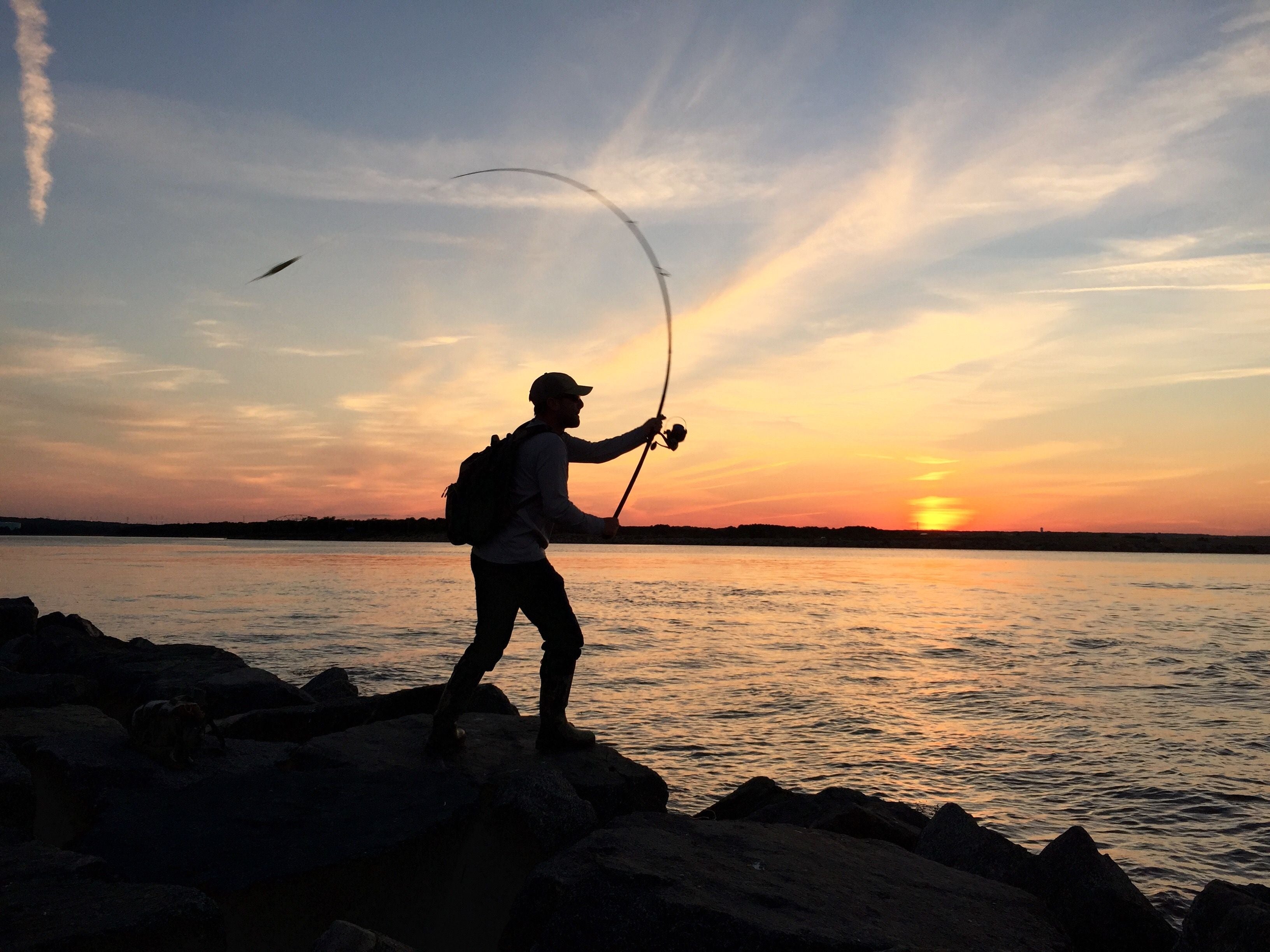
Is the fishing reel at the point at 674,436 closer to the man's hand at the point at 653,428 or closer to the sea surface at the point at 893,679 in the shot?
the man's hand at the point at 653,428

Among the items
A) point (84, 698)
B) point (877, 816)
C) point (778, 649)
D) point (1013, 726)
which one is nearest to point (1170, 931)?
point (877, 816)

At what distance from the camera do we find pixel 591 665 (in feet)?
44.8

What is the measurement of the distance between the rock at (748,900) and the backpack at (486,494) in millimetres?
1642

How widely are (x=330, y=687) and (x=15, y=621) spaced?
7387 mm

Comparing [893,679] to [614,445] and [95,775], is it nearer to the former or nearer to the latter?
[614,445]

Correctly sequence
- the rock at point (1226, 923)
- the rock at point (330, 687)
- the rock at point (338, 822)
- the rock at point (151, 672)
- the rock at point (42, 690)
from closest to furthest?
the rock at point (1226, 923)
the rock at point (338, 822)
the rock at point (42, 690)
the rock at point (151, 672)
the rock at point (330, 687)

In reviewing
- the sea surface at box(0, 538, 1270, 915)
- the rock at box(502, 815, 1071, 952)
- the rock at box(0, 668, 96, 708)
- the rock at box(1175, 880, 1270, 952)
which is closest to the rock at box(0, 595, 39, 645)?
the sea surface at box(0, 538, 1270, 915)

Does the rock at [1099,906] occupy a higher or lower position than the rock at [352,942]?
lower

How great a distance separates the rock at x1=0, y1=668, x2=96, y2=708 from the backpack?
4354 millimetres

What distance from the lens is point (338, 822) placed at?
434cm

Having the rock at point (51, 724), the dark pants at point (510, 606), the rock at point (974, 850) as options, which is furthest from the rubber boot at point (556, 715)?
the rock at point (51, 724)

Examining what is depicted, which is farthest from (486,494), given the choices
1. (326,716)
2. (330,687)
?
(330,687)

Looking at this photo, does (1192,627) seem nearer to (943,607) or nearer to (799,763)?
(943,607)

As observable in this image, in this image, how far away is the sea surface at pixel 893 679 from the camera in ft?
24.5
